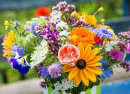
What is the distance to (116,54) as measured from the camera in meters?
0.60

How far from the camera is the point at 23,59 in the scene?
1.87ft

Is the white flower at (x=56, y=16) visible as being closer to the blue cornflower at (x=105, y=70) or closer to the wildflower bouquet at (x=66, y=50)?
the wildflower bouquet at (x=66, y=50)

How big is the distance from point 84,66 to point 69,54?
60 mm

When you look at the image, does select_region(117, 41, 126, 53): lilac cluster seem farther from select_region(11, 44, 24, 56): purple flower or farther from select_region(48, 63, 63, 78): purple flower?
select_region(11, 44, 24, 56): purple flower

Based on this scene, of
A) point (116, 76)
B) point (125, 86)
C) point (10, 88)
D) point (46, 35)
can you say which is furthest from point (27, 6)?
point (46, 35)

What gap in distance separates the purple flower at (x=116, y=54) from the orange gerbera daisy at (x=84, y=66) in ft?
0.24

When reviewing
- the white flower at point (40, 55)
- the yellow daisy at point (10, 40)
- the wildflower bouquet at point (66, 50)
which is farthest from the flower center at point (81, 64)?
the yellow daisy at point (10, 40)

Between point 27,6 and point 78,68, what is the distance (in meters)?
2.14

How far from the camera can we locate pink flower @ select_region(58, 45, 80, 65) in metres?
0.53

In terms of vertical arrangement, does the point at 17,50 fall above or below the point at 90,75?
above

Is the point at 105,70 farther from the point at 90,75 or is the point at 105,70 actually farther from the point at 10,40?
the point at 10,40

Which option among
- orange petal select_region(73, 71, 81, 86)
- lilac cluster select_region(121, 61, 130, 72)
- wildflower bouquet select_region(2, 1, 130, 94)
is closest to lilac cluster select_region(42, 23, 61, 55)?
wildflower bouquet select_region(2, 1, 130, 94)

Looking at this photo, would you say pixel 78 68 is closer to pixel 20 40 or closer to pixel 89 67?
pixel 89 67

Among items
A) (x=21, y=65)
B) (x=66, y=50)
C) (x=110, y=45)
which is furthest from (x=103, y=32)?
(x=21, y=65)
